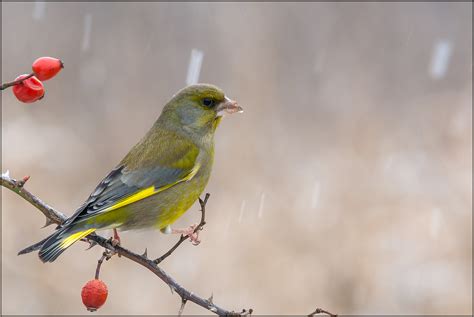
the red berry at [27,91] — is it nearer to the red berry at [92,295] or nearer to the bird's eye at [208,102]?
the red berry at [92,295]

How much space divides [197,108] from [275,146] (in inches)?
255

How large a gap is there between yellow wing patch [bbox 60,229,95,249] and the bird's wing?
0.29m

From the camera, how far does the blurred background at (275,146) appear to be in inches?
322

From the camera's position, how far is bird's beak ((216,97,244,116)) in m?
3.88

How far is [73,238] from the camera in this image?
3.19 m

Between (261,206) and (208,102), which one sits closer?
(208,102)

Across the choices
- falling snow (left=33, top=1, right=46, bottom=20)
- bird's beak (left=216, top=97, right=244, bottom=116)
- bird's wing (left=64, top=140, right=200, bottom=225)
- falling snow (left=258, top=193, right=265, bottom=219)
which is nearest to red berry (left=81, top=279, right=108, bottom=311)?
bird's wing (left=64, top=140, right=200, bottom=225)

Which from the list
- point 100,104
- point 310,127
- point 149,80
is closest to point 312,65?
point 310,127

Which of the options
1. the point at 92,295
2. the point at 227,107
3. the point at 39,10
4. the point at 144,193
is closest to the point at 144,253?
the point at 92,295

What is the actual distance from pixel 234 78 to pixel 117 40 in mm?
2491

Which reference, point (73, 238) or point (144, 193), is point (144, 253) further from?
point (144, 193)

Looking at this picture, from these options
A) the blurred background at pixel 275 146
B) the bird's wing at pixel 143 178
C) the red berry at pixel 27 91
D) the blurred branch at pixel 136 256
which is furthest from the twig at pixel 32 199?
the blurred background at pixel 275 146

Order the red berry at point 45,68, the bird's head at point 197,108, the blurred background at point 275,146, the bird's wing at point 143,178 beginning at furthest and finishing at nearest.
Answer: the blurred background at point 275,146 < the bird's head at point 197,108 < the bird's wing at point 143,178 < the red berry at point 45,68

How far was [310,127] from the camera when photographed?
11.4m
